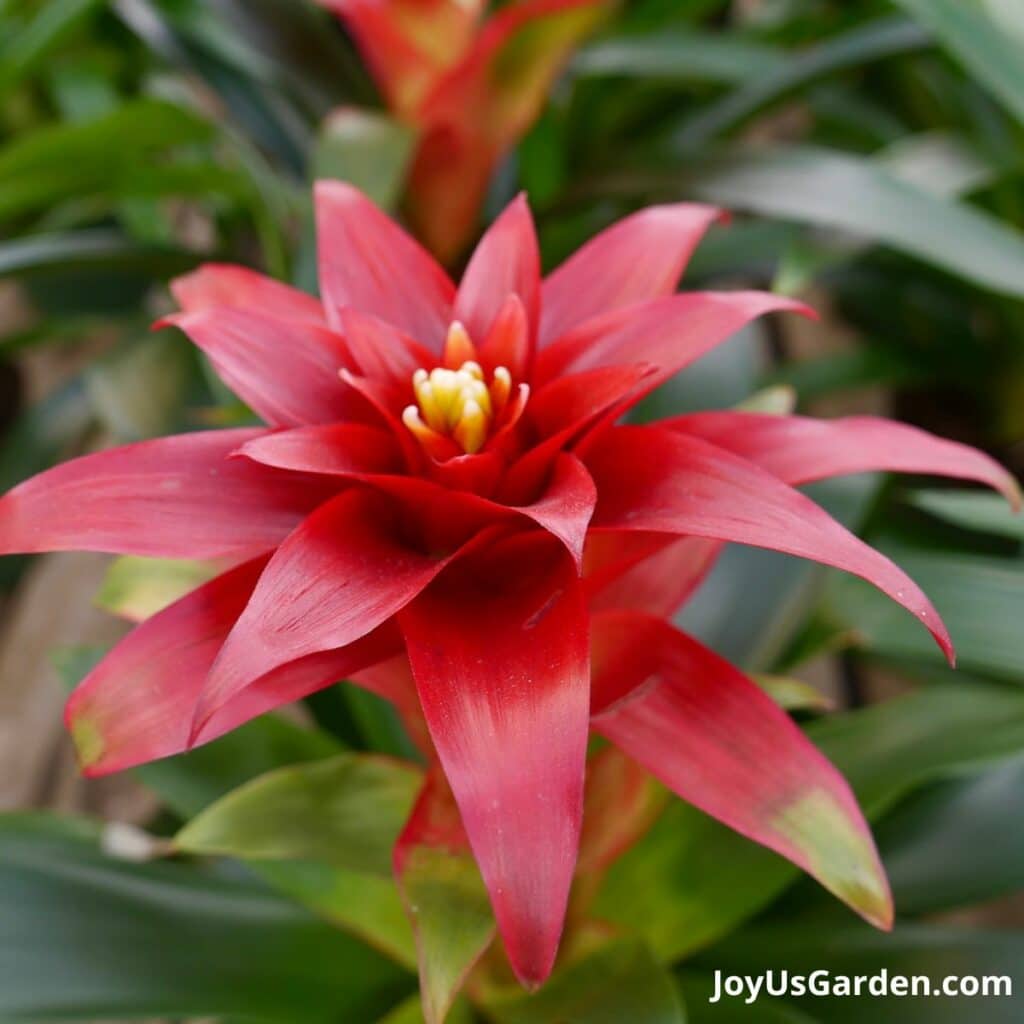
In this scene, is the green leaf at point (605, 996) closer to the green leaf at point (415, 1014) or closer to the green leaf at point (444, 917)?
the green leaf at point (415, 1014)

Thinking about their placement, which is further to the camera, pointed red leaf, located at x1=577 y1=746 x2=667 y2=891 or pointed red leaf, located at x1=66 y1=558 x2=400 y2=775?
pointed red leaf, located at x1=577 y1=746 x2=667 y2=891

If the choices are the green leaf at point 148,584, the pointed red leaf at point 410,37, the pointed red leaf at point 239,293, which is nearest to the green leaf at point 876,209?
the pointed red leaf at point 410,37

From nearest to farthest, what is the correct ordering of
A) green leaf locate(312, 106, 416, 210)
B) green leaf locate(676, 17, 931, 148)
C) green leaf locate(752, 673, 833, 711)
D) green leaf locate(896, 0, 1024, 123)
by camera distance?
green leaf locate(752, 673, 833, 711) → green leaf locate(896, 0, 1024, 123) → green leaf locate(312, 106, 416, 210) → green leaf locate(676, 17, 931, 148)

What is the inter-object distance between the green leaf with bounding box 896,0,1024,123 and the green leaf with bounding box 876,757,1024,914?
1.83 ft

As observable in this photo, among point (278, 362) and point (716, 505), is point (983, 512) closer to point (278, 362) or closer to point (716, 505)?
point (716, 505)

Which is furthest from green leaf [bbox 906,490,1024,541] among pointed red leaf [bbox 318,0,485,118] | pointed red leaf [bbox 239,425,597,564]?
pointed red leaf [bbox 318,0,485,118]

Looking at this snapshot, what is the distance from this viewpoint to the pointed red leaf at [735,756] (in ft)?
1.61

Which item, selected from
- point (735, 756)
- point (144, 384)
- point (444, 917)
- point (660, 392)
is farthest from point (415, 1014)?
point (144, 384)

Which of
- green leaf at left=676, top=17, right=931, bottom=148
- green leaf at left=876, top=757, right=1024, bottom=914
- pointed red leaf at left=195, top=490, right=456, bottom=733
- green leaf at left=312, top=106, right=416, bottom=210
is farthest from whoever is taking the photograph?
green leaf at left=676, top=17, right=931, bottom=148

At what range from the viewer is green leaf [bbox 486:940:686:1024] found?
591 mm

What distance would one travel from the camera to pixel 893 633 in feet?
2.55

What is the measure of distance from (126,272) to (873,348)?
0.93 m

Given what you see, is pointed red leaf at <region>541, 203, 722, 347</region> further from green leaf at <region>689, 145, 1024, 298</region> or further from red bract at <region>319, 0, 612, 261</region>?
red bract at <region>319, 0, 612, 261</region>

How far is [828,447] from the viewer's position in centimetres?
55
